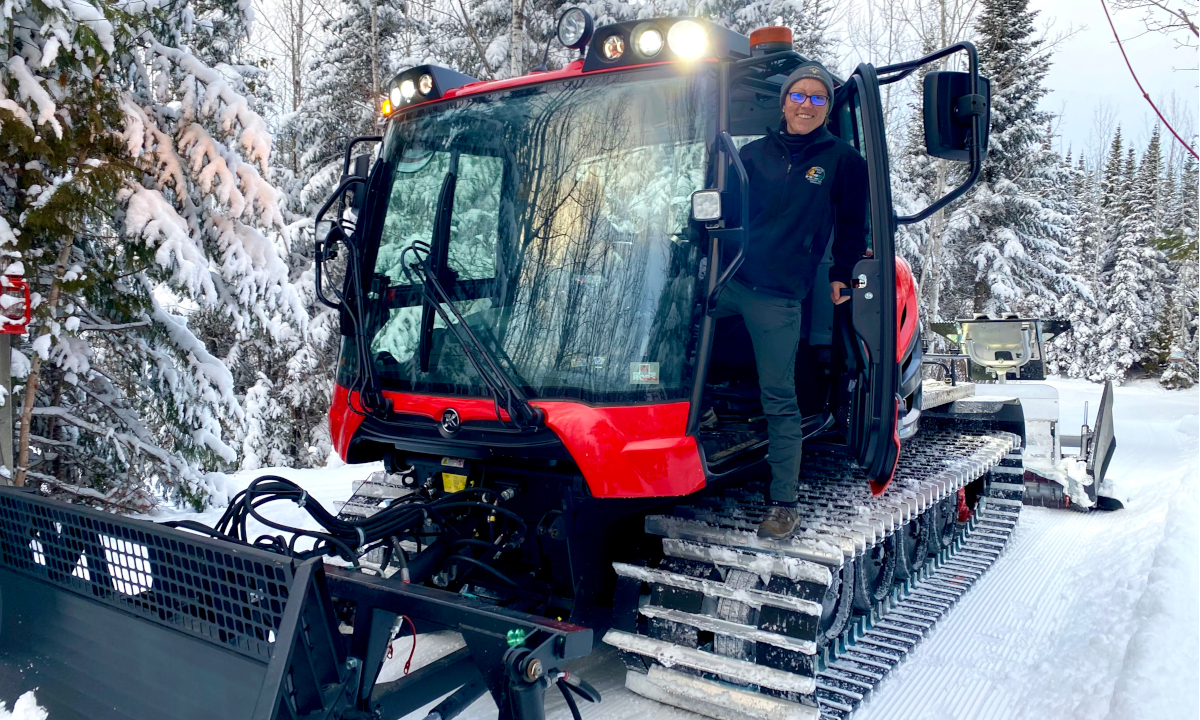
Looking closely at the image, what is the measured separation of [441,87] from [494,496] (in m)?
1.83

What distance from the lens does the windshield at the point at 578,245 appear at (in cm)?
300

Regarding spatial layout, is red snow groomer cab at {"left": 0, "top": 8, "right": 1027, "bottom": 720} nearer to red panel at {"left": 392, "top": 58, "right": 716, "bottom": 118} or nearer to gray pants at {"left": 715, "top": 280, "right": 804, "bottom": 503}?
red panel at {"left": 392, "top": 58, "right": 716, "bottom": 118}

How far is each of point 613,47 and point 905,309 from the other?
219cm

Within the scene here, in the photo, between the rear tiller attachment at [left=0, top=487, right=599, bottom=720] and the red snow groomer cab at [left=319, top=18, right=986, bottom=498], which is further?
the red snow groomer cab at [left=319, top=18, right=986, bottom=498]

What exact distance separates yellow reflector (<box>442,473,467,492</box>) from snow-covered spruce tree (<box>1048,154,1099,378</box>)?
3321 centimetres

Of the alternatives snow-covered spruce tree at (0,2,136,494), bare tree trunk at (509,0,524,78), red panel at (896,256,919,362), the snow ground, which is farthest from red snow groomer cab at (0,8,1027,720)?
bare tree trunk at (509,0,524,78)

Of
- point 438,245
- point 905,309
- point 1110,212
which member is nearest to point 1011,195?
point 905,309

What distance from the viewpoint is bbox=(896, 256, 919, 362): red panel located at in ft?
→ 14.0

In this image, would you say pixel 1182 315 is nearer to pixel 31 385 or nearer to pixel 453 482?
pixel 453 482

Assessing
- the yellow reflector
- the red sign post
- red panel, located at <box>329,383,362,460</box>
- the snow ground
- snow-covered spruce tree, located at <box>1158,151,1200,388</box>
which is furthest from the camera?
snow-covered spruce tree, located at <box>1158,151,1200,388</box>

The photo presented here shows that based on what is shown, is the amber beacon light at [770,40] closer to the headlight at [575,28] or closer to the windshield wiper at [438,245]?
the headlight at [575,28]

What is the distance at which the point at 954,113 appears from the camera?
307cm

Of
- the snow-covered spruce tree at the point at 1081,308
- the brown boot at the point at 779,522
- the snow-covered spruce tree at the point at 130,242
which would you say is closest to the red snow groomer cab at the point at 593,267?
the brown boot at the point at 779,522

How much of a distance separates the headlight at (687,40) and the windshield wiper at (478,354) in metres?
1.26
